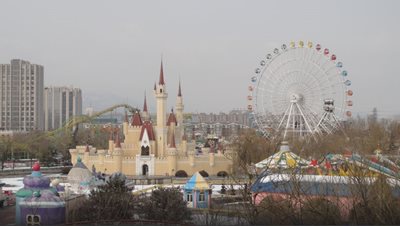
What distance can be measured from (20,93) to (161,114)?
276 feet

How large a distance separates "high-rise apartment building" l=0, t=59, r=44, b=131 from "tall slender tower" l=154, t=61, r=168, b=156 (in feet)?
259

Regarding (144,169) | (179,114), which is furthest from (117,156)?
(179,114)

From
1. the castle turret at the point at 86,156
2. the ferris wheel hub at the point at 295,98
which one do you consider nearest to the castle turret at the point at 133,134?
the castle turret at the point at 86,156

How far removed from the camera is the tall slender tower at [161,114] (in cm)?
5262

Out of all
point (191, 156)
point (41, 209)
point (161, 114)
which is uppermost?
point (161, 114)

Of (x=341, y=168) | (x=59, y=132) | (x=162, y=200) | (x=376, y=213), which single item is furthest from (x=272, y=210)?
(x=59, y=132)

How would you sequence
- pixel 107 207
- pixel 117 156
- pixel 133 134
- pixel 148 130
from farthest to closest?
pixel 133 134, pixel 148 130, pixel 117 156, pixel 107 207

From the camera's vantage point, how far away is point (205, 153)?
53469 millimetres

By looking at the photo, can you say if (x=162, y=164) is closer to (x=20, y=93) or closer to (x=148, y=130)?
(x=148, y=130)

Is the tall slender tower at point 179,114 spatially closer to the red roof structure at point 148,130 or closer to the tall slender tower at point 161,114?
the tall slender tower at point 161,114

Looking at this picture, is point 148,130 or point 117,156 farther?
point 148,130

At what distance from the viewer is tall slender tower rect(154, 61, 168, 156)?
173 feet

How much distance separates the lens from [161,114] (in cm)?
5319

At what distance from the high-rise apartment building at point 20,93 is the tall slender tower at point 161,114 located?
79.0 metres
